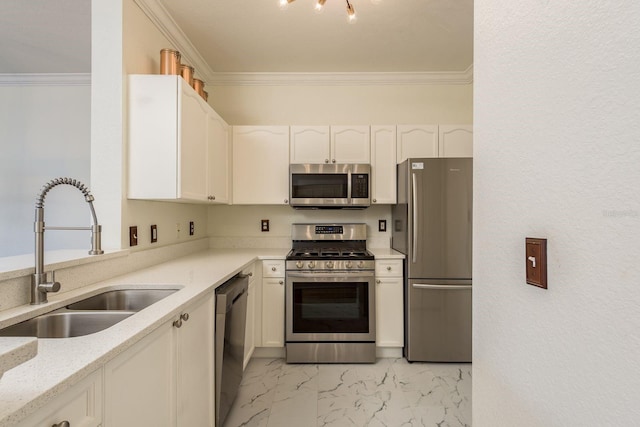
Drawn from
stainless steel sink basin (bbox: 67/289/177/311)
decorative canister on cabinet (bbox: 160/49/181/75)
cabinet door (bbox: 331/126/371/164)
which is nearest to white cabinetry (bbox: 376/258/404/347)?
cabinet door (bbox: 331/126/371/164)

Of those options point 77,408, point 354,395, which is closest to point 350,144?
point 354,395

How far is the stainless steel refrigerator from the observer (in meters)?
2.51

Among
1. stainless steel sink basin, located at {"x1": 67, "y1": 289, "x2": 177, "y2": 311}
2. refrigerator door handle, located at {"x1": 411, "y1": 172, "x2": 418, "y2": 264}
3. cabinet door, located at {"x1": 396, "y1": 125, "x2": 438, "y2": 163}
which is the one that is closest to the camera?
stainless steel sink basin, located at {"x1": 67, "y1": 289, "x2": 177, "y2": 311}

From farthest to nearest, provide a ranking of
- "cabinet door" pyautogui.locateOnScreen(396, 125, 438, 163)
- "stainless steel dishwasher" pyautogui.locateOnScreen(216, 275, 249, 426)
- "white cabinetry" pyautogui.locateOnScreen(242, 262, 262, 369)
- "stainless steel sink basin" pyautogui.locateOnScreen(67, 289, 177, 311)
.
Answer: "cabinet door" pyautogui.locateOnScreen(396, 125, 438, 163) → "white cabinetry" pyautogui.locateOnScreen(242, 262, 262, 369) → "stainless steel dishwasher" pyautogui.locateOnScreen(216, 275, 249, 426) → "stainless steel sink basin" pyautogui.locateOnScreen(67, 289, 177, 311)

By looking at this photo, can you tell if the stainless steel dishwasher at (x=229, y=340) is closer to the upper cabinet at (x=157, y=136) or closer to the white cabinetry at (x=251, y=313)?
the white cabinetry at (x=251, y=313)

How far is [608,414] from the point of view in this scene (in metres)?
0.48

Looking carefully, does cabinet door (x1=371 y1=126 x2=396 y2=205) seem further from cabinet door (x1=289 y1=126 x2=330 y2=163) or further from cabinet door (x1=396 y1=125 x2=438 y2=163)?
cabinet door (x1=289 y1=126 x2=330 y2=163)

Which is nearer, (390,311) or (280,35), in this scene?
(280,35)

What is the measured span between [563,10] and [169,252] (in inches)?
97.7

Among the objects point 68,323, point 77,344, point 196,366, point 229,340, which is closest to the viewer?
point 77,344

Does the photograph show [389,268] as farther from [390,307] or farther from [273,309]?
[273,309]

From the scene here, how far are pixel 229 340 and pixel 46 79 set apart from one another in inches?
137

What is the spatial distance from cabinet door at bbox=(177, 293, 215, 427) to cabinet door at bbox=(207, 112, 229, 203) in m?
1.14

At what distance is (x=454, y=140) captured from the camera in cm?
292
